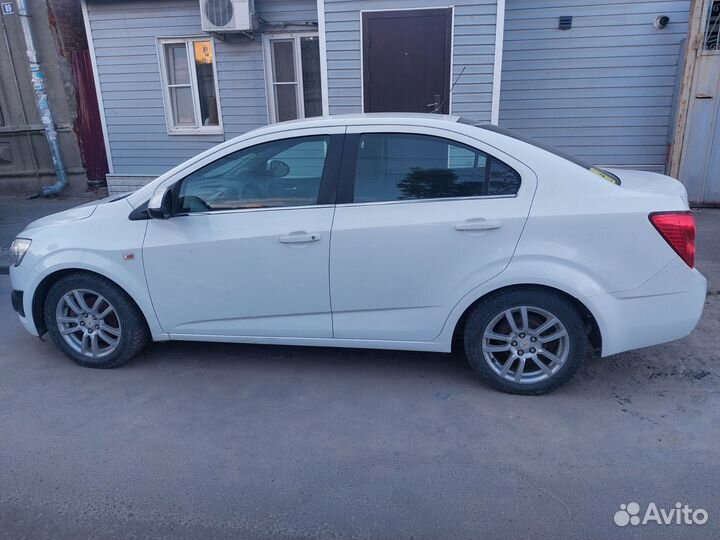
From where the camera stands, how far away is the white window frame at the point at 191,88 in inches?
371

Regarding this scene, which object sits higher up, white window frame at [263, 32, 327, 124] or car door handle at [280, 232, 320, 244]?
white window frame at [263, 32, 327, 124]

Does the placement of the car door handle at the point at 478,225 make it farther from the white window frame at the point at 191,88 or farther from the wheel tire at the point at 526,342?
the white window frame at the point at 191,88

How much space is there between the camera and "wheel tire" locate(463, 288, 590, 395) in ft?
11.2

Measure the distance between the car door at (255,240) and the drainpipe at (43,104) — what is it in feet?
27.3

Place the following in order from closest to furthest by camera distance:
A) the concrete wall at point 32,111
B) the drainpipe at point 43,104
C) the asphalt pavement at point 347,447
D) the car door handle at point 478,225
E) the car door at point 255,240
A: the asphalt pavement at point 347,447 → the car door handle at point 478,225 → the car door at point 255,240 → the drainpipe at point 43,104 → the concrete wall at point 32,111

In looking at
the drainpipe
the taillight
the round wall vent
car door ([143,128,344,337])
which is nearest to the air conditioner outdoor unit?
the round wall vent

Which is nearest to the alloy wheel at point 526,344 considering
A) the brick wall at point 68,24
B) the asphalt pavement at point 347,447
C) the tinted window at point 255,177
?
the asphalt pavement at point 347,447

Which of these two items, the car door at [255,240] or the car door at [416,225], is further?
the car door at [255,240]

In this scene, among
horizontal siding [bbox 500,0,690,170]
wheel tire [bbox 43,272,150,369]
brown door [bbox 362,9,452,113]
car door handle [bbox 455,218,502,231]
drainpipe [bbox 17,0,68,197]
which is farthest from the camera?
drainpipe [bbox 17,0,68,197]

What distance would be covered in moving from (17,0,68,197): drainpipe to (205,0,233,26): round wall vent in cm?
378

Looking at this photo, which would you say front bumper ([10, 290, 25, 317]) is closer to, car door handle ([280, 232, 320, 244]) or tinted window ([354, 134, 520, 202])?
car door handle ([280, 232, 320, 244])

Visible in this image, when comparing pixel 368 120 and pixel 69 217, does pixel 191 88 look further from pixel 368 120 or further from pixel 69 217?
pixel 368 120

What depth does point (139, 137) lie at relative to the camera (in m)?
9.92

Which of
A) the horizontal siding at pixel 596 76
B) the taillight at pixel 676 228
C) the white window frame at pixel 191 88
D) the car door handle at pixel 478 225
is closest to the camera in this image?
the taillight at pixel 676 228
